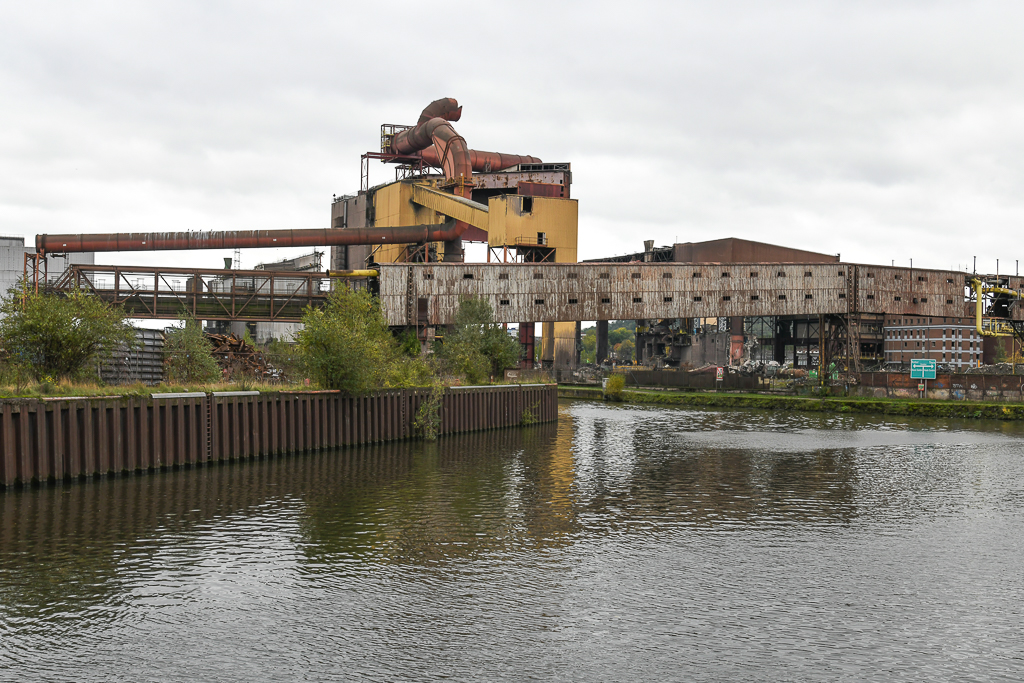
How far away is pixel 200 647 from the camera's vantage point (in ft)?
37.9

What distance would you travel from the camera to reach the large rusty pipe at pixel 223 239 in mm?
59281

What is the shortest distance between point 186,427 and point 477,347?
2244cm

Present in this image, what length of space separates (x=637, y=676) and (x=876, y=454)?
27.2 m

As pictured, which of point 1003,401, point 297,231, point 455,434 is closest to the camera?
point 455,434

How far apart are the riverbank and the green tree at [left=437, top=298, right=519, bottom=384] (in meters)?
20.5

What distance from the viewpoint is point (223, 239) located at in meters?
64.1

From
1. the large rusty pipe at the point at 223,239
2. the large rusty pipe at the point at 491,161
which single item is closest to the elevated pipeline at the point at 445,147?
the large rusty pipe at the point at 491,161

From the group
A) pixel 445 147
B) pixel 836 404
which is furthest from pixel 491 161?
pixel 836 404

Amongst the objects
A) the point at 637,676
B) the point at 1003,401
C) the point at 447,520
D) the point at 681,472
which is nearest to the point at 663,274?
the point at 1003,401

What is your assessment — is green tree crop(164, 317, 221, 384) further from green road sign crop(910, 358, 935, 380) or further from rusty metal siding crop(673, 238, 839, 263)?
rusty metal siding crop(673, 238, 839, 263)

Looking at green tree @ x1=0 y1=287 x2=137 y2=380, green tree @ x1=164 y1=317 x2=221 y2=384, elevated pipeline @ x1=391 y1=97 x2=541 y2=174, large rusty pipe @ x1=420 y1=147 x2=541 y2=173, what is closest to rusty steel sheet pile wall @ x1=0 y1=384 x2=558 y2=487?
green tree @ x1=0 y1=287 x2=137 y2=380

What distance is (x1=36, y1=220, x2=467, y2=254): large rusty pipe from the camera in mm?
59281

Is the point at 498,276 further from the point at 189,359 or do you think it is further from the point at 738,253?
the point at 738,253

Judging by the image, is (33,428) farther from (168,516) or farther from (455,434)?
(455,434)
